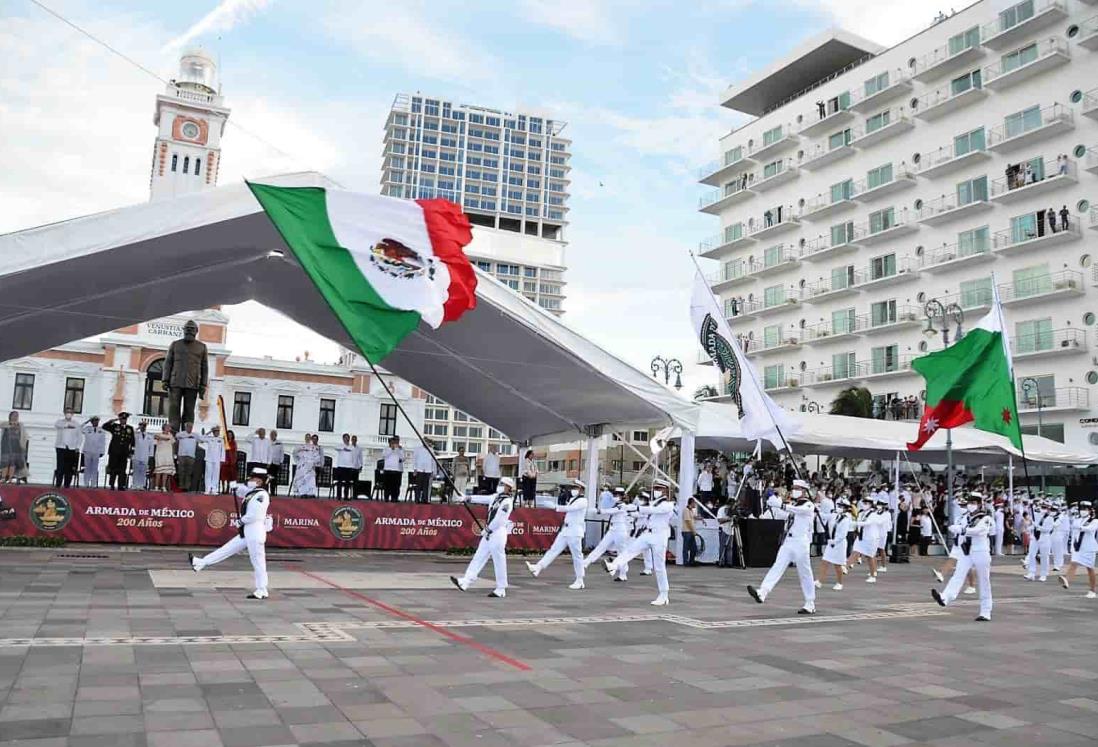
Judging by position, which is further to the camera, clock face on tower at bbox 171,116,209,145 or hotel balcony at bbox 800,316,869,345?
clock face on tower at bbox 171,116,209,145

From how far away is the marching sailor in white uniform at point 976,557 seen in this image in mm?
13406

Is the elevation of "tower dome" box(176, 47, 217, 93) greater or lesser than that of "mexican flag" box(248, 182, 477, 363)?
greater

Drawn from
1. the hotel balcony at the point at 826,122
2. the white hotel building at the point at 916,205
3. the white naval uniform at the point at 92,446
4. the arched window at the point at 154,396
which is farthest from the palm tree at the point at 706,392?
the white naval uniform at the point at 92,446

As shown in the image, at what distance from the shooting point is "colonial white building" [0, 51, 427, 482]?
2063 inches

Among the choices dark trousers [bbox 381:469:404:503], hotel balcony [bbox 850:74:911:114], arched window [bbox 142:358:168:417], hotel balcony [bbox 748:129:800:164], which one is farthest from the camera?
hotel balcony [bbox 748:129:800:164]

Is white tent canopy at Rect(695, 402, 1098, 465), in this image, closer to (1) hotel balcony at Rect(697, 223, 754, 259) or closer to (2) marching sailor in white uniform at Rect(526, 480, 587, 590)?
(2) marching sailor in white uniform at Rect(526, 480, 587, 590)

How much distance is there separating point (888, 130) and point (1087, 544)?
41488 mm

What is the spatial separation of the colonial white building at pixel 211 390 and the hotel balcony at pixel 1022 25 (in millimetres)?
40044

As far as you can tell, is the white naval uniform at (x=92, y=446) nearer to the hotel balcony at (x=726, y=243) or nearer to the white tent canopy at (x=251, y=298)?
the white tent canopy at (x=251, y=298)

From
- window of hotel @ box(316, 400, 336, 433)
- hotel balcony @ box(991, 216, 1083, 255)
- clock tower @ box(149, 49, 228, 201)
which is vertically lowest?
window of hotel @ box(316, 400, 336, 433)

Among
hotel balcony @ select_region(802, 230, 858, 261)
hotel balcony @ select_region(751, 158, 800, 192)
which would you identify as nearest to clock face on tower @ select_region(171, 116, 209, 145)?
hotel balcony @ select_region(751, 158, 800, 192)

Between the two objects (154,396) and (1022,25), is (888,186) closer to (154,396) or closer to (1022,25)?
(1022,25)

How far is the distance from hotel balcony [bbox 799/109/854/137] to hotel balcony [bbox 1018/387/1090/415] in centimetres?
2224

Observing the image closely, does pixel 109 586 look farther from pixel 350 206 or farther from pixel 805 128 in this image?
pixel 805 128
